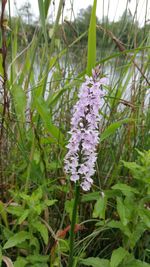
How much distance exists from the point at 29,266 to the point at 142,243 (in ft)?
1.35

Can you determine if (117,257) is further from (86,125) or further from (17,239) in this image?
(86,125)

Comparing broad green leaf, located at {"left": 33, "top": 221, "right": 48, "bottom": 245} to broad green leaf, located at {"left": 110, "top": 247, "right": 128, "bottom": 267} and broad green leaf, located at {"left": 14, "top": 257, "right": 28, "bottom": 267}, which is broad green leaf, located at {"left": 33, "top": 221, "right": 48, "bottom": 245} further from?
broad green leaf, located at {"left": 110, "top": 247, "right": 128, "bottom": 267}

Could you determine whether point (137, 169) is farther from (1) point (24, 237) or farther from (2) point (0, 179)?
(2) point (0, 179)

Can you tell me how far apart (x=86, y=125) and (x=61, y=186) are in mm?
472

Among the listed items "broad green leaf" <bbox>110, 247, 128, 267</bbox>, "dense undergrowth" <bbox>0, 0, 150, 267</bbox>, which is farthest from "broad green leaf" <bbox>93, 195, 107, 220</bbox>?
"broad green leaf" <bbox>110, 247, 128, 267</bbox>

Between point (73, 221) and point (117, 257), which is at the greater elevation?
point (73, 221)

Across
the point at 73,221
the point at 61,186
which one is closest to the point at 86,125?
the point at 73,221

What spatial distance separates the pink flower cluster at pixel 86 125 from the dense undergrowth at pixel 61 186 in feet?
0.50

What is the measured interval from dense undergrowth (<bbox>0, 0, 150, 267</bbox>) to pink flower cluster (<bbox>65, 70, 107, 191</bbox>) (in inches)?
6.0

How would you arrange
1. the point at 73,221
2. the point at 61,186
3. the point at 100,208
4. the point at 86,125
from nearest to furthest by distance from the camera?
1. the point at 86,125
2. the point at 73,221
3. the point at 100,208
4. the point at 61,186

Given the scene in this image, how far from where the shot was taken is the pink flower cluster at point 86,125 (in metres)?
0.82

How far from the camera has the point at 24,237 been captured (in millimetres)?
1059

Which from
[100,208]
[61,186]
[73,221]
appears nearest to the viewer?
[73,221]

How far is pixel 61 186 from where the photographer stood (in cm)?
126
